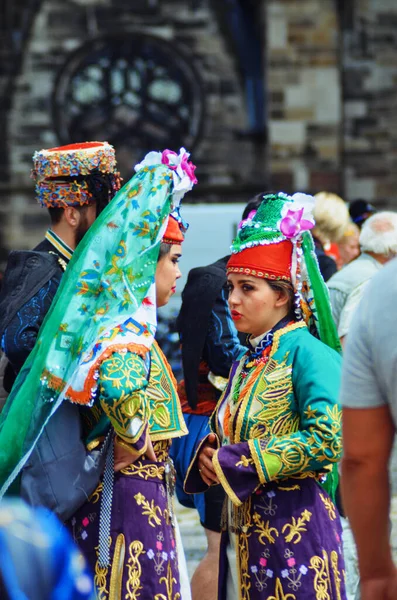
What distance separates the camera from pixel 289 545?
10.9 ft

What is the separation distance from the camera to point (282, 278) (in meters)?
3.58

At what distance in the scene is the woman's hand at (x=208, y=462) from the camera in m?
3.46

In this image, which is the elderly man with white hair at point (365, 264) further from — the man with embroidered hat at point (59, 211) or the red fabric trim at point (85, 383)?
the red fabric trim at point (85, 383)

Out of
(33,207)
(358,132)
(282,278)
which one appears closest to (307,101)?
(358,132)

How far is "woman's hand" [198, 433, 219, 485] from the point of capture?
346cm

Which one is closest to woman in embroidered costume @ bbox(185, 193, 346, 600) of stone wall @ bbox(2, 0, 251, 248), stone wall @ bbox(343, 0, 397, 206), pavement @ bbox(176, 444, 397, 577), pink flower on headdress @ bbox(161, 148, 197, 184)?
pink flower on headdress @ bbox(161, 148, 197, 184)

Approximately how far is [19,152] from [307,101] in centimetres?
380

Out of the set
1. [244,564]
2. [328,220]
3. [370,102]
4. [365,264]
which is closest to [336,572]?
[244,564]

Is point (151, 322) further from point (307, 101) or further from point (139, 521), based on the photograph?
point (307, 101)

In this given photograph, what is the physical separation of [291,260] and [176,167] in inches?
19.1

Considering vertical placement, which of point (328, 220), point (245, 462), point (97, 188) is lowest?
point (328, 220)

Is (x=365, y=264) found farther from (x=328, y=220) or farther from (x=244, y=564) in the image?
(x=244, y=564)

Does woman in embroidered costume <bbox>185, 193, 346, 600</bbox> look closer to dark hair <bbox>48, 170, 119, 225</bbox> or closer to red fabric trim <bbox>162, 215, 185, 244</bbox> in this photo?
red fabric trim <bbox>162, 215, 185, 244</bbox>

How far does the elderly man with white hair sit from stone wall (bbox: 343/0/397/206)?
26.8 feet
